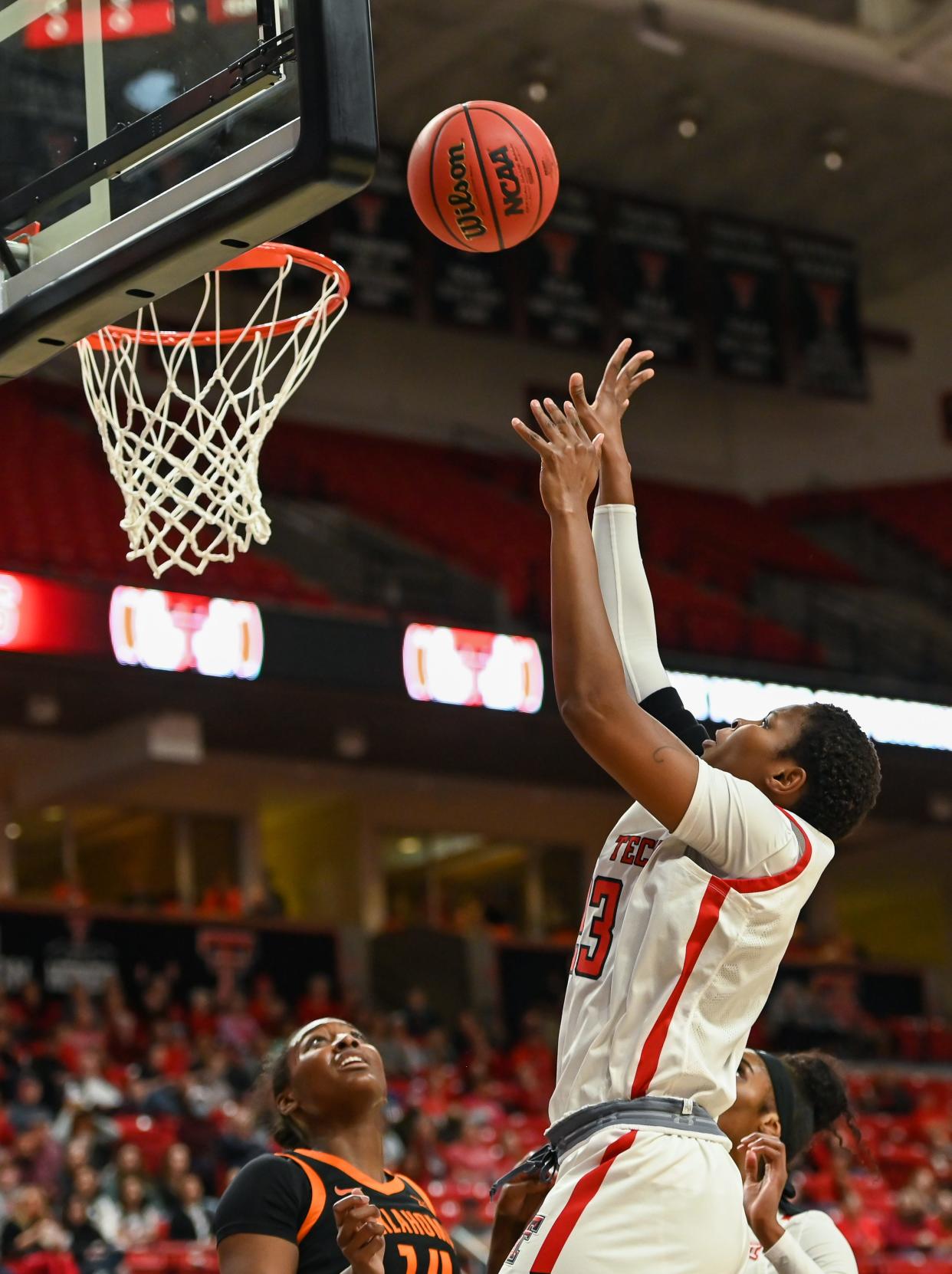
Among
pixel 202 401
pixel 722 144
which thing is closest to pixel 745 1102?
pixel 202 401

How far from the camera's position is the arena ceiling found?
13547 mm

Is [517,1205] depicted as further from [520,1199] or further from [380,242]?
[380,242]

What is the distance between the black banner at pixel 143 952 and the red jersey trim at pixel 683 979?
1014 cm

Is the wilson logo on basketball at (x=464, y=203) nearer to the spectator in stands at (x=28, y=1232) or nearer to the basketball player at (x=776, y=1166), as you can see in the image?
the basketball player at (x=776, y=1166)

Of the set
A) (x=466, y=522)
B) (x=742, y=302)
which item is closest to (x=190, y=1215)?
(x=466, y=522)

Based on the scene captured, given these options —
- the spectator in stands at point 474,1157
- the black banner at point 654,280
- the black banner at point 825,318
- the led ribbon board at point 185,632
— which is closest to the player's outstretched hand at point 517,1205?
the spectator in stands at point 474,1157

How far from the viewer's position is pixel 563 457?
2574mm

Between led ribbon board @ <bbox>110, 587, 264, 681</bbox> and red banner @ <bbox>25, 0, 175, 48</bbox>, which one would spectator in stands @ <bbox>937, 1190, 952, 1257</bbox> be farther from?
red banner @ <bbox>25, 0, 175, 48</bbox>

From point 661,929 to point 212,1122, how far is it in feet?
23.7

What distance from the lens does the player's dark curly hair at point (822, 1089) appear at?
3.36 m

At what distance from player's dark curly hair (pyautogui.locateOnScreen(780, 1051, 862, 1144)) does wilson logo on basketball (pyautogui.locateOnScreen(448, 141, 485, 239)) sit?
165cm

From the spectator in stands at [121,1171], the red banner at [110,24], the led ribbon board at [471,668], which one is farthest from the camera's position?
the led ribbon board at [471,668]

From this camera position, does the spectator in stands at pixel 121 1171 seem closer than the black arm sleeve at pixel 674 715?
No

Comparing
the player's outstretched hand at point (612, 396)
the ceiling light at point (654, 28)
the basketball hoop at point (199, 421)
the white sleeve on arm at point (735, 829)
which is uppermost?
the ceiling light at point (654, 28)
